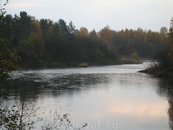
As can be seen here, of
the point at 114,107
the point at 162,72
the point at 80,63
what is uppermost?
the point at 80,63

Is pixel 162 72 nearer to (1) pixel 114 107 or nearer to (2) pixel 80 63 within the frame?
(1) pixel 114 107

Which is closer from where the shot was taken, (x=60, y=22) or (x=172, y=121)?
(x=172, y=121)

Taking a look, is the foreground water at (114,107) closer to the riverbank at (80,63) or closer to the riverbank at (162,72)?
the riverbank at (162,72)

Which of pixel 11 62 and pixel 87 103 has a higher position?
pixel 11 62

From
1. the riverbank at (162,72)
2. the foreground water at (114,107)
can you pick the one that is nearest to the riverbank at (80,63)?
the riverbank at (162,72)

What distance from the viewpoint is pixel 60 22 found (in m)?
100

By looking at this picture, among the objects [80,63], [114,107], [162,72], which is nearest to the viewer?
[114,107]

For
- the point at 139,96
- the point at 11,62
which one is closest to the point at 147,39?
the point at 139,96

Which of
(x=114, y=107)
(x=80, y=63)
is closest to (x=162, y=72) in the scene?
(x=114, y=107)

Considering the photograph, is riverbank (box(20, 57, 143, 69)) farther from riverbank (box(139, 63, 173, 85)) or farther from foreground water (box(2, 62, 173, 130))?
foreground water (box(2, 62, 173, 130))

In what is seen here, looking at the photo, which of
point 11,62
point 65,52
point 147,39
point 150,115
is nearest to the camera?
point 11,62

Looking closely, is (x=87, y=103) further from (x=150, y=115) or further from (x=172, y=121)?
(x=172, y=121)

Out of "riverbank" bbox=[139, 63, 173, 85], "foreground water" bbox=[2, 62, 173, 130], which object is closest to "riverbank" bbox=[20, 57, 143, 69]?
"riverbank" bbox=[139, 63, 173, 85]

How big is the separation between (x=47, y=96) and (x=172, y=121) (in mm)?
10575
